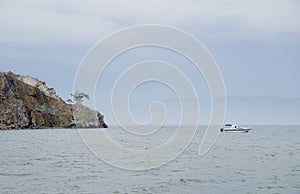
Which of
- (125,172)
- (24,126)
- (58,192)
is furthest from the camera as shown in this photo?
(24,126)

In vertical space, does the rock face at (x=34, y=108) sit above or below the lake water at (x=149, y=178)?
above

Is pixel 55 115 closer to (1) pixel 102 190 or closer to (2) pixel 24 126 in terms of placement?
(2) pixel 24 126

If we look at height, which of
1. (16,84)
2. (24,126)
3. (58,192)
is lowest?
(58,192)

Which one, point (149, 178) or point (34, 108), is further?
point (34, 108)

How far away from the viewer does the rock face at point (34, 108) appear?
154m

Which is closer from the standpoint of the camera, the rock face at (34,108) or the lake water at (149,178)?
the lake water at (149,178)

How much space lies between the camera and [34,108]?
165 m

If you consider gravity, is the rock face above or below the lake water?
above

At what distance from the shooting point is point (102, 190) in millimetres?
26344

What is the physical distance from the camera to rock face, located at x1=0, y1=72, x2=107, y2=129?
154500 millimetres

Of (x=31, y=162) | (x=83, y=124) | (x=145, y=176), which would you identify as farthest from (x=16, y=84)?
(x=145, y=176)

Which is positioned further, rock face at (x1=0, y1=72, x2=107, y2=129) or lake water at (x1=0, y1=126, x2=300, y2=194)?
rock face at (x1=0, y1=72, x2=107, y2=129)

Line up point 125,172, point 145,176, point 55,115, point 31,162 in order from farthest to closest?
point 55,115
point 31,162
point 125,172
point 145,176

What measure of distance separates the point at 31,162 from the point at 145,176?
1325cm
